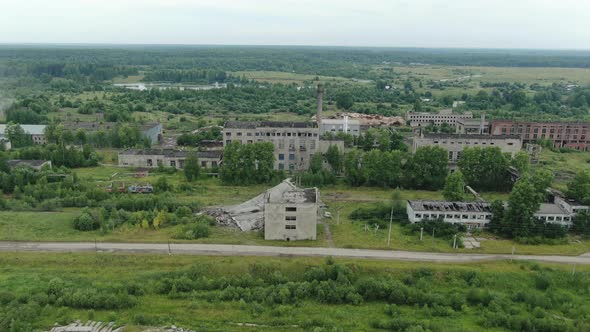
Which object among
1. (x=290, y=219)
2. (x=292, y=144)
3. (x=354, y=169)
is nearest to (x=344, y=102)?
(x=292, y=144)

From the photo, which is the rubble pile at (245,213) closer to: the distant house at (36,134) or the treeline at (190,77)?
the distant house at (36,134)

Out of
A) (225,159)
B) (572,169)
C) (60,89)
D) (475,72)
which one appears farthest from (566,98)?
(60,89)

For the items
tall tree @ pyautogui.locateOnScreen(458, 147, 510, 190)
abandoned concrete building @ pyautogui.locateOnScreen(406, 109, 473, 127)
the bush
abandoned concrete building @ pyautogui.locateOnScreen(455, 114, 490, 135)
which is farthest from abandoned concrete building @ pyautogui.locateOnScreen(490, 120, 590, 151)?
the bush

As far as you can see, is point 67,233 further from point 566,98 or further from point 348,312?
point 566,98

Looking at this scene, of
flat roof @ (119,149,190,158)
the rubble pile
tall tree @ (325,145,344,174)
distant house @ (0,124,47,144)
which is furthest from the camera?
distant house @ (0,124,47,144)

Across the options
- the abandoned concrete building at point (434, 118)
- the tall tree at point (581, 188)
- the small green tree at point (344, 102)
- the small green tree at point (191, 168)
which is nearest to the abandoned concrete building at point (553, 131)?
the abandoned concrete building at point (434, 118)

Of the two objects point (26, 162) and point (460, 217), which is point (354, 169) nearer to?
point (460, 217)

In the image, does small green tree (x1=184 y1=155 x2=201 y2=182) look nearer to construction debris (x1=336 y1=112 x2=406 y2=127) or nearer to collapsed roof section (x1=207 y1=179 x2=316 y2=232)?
collapsed roof section (x1=207 y1=179 x2=316 y2=232)

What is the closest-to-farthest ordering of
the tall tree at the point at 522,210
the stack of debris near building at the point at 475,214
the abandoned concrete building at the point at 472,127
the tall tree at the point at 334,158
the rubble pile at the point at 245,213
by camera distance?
the tall tree at the point at 522,210
the rubble pile at the point at 245,213
the stack of debris near building at the point at 475,214
the tall tree at the point at 334,158
the abandoned concrete building at the point at 472,127
